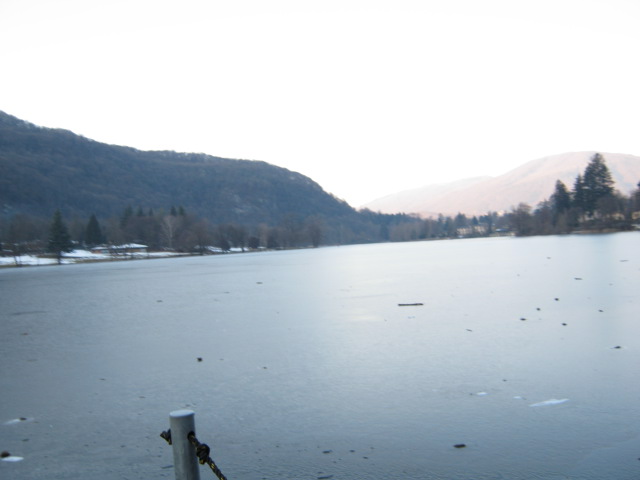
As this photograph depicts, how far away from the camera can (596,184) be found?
117 metres

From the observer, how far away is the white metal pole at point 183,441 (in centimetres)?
314

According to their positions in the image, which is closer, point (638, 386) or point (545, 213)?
point (638, 386)

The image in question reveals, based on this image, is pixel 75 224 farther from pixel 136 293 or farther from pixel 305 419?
pixel 305 419

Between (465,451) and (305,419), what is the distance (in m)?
2.09

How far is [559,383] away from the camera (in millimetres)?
7684

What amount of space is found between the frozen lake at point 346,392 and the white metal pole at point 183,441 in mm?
2013

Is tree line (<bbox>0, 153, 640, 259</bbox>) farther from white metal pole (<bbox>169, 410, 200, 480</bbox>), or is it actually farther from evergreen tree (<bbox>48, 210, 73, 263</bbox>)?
white metal pole (<bbox>169, 410, 200, 480</bbox>)

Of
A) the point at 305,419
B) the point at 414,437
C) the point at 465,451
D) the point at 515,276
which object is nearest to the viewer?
the point at 465,451

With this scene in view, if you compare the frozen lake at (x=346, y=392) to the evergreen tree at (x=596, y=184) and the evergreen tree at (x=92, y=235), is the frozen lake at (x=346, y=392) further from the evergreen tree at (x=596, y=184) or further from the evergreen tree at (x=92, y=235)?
the evergreen tree at (x=92, y=235)

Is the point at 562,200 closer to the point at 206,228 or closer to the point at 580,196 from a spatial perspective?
the point at 580,196

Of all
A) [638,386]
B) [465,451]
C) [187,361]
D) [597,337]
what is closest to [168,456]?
[465,451]

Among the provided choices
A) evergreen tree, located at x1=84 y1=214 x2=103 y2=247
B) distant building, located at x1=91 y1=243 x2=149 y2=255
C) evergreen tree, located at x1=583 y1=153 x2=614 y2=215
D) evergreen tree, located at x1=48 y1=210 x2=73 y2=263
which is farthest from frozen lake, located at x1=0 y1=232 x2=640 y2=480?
evergreen tree, located at x1=84 y1=214 x2=103 y2=247

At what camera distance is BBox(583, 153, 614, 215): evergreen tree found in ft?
381

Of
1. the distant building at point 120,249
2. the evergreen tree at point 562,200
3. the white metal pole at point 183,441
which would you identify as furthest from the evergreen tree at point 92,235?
the white metal pole at point 183,441
